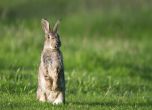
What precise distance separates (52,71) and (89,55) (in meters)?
8.36

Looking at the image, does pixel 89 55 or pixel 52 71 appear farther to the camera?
pixel 89 55

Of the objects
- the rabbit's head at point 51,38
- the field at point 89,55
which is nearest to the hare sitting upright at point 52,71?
the rabbit's head at point 51,38

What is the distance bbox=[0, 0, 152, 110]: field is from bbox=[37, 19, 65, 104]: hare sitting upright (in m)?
0.18

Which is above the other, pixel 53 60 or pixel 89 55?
pixel 89 55

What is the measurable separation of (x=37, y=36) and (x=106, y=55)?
8.94 ft

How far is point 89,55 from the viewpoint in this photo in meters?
19.2

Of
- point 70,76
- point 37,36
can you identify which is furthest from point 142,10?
point 70,76

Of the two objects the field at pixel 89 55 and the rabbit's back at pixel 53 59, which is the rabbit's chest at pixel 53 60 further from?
the field at pixel 89 55

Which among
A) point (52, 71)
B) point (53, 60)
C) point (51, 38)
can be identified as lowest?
point (52, 71)

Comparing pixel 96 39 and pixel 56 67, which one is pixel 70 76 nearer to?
pixel 56 67

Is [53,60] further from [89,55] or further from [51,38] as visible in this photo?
[89,55]

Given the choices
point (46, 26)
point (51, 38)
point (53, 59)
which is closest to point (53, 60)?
point (53, 59)

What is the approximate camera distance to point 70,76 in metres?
15.2

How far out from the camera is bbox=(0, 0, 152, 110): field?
12500mm
